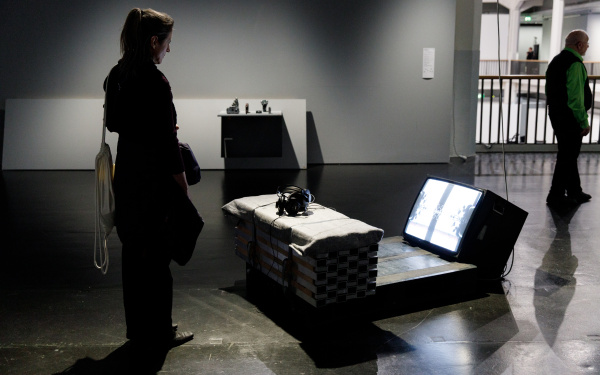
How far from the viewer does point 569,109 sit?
6.02 meters

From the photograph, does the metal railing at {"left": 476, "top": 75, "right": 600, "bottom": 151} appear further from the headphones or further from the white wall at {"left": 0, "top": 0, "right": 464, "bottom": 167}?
the headphones

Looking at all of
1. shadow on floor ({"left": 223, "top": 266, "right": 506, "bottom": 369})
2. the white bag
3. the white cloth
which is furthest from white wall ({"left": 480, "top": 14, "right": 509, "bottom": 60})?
the white bag

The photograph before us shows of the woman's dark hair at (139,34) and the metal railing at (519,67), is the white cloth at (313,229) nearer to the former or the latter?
the woman's dark hair at (139,34)

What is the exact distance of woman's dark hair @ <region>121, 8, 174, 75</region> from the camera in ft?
9.22

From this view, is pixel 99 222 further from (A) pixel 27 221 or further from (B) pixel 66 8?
(B) pixel 66 8

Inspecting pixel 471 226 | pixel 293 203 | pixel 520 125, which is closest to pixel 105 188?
pixel 293 203

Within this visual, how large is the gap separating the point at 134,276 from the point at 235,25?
574cm

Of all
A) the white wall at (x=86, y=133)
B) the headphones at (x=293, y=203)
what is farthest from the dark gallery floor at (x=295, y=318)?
the white wall at (x=86, y=133)

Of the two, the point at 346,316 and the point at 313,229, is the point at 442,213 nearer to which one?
the point at 346,316

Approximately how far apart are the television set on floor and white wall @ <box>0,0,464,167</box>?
4.49 m

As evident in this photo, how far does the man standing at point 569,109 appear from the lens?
19.5 feet

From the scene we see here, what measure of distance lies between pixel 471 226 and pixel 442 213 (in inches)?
11.0

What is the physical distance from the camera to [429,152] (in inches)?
340

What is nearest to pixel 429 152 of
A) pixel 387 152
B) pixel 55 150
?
pixel 387 152
